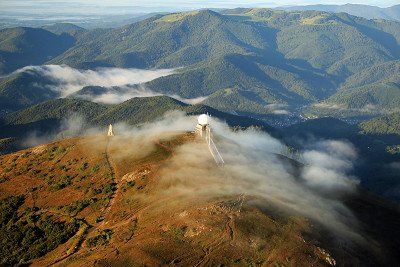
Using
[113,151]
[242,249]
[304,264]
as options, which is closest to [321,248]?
[304,264]

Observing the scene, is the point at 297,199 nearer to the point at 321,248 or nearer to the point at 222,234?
the point at 321,248

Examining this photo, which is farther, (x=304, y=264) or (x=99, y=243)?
(x=99, y=243)

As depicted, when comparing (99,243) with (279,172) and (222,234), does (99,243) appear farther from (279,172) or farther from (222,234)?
(279,172)

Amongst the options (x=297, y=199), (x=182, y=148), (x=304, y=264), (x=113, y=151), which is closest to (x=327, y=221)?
(x=297, y=199)

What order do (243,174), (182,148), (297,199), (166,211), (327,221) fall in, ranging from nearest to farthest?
(166,211), (327,221), (297,199), (243,174), (182,148)

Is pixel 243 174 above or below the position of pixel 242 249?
below

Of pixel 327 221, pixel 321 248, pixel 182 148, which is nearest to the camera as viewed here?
pixel 321 248

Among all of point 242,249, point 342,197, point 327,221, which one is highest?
point 242,249
